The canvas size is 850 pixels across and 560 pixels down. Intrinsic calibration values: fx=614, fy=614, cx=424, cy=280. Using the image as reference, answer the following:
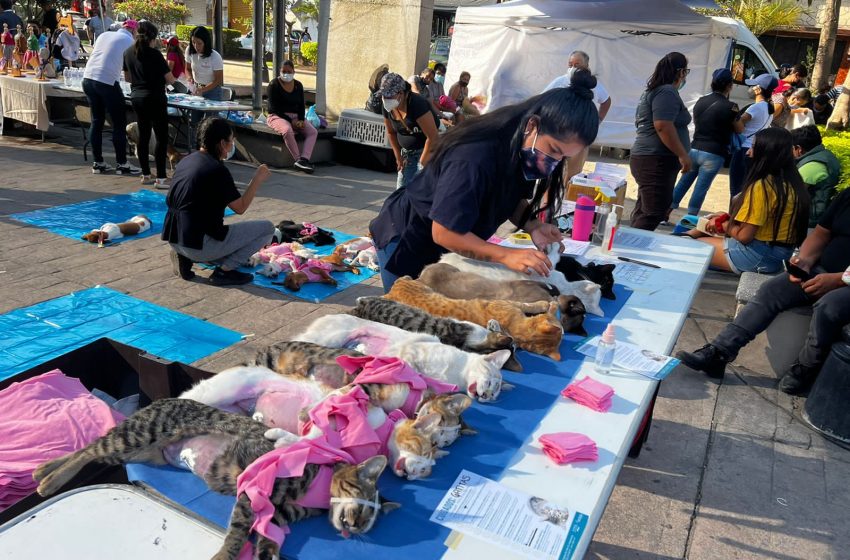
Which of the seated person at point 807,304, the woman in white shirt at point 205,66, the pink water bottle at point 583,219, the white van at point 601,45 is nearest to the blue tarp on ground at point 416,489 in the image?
the pink water bottle at point 583,219

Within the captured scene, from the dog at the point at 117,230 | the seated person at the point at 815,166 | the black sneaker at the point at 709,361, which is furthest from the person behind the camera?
the dog at the point at 117,230

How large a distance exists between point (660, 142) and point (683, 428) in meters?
3.02

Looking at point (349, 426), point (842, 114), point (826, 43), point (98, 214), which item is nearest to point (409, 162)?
point (98, 214)

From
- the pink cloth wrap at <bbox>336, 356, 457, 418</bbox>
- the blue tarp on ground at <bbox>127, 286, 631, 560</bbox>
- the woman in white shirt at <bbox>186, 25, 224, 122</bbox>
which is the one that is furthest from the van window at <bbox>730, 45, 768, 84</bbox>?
the pink cloth wrap at <bbox>336, 356, 457, 418</bbox>

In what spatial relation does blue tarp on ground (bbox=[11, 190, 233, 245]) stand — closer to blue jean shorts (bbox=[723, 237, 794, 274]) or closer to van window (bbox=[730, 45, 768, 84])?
blue jean shorts (bbox=[723, 237, 794, 274])

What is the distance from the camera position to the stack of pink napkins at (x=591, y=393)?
2.26 m

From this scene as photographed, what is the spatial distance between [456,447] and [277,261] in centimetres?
393

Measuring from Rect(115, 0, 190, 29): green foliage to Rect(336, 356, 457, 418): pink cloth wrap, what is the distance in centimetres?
3301

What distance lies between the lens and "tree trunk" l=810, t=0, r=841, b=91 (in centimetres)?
1441

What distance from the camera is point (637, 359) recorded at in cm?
266

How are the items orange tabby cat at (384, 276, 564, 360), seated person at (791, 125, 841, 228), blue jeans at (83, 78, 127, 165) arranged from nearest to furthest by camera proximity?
orange tabby cat at (384, 276, 564, 360)
seated person at (791, 125, 841, 228)
blue jeans at (83, 78, 127, 165)

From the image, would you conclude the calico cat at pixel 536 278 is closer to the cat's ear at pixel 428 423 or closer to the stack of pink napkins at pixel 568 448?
the stack of pink napkins at pixel 568 448

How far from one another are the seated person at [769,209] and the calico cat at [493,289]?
277 centimetres

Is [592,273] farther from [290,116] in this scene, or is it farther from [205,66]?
[205,66]
